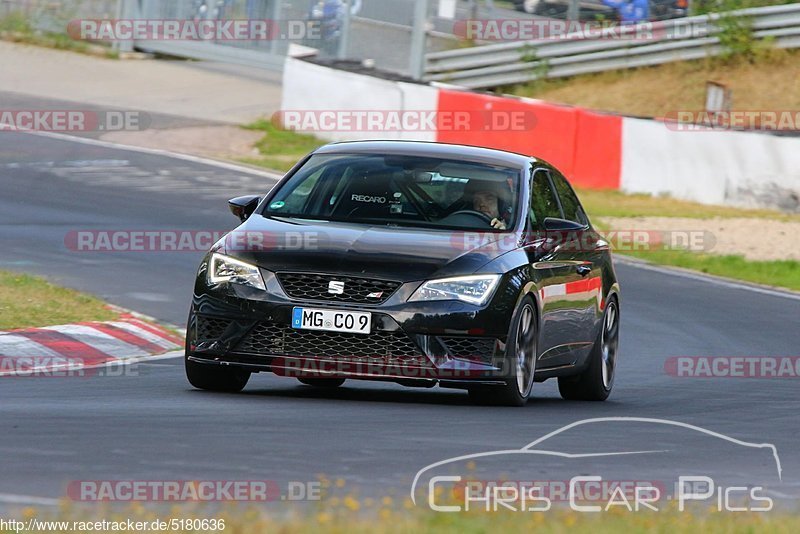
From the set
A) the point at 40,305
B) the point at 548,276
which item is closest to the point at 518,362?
the point at 548,276

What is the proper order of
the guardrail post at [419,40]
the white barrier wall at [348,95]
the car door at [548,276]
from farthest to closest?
1. the guardrail post at [419,40]
2. the white barrier wall at [348,95]
3. the car door at [548,276]

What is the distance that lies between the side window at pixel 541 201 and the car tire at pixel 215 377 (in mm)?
1954

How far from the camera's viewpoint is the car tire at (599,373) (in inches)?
432

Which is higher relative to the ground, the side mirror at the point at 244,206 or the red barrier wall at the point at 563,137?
the side mirror at the point at 244,206

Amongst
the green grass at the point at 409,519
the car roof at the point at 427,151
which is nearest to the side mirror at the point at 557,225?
the car roof at the point at 427,151

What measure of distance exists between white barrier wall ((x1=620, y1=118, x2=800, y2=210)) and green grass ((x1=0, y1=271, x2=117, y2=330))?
467 inches

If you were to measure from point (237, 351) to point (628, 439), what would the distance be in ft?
7.04

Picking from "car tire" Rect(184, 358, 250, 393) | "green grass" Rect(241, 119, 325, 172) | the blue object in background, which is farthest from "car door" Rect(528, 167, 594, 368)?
the blue object in background

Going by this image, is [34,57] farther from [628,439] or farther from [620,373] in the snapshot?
[628,439]

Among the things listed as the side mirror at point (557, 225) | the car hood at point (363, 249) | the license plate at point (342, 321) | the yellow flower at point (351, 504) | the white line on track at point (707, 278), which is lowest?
the white line on track at point (707, 278)

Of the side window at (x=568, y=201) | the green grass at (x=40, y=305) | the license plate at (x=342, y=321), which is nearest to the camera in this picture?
the license plate at (x=342, y=321)

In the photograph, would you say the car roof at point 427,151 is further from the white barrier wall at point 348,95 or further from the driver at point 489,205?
the white barrier wall at point 348,95

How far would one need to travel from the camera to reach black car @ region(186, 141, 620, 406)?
8797 millimetres

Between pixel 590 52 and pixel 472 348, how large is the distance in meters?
24.2
